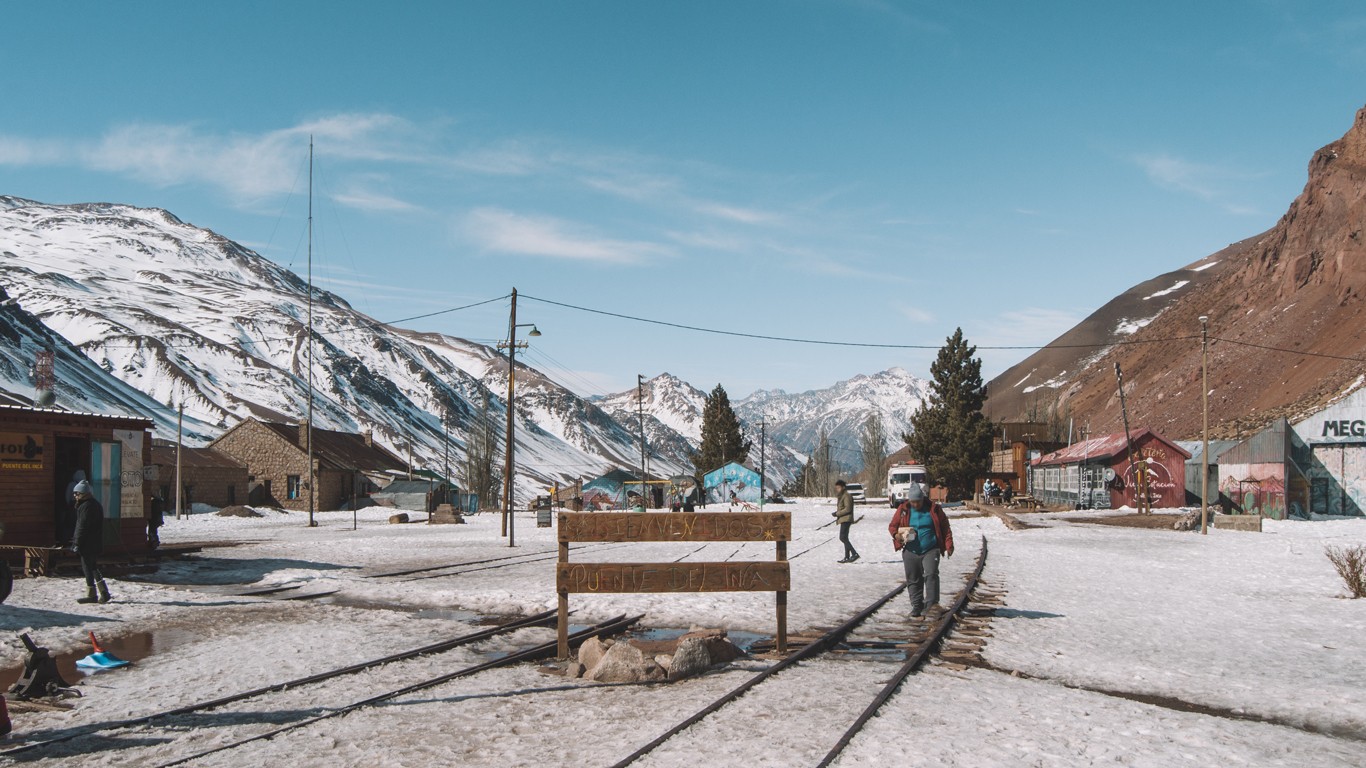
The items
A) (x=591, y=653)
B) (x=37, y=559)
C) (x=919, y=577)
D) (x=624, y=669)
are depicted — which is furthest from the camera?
(x=37, y=559)

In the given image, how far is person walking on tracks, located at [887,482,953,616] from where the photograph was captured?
13852 mm

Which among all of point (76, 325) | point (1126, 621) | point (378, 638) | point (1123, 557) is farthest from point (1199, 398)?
point (76, 325)

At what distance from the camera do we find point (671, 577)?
11.5 metres

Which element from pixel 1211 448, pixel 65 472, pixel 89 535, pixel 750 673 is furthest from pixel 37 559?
pixel 1211 448

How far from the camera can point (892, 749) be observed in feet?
24.5

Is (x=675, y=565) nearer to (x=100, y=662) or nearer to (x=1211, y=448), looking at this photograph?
(x=100, y=662)

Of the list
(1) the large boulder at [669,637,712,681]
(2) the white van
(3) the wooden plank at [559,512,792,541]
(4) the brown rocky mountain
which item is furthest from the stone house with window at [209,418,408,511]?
(1) the large boulder at [669,637,712,681]

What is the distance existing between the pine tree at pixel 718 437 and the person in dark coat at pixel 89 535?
80897mm

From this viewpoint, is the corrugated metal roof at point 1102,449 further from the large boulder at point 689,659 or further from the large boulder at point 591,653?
the large boulder at point 591,653

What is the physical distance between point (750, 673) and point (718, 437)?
87.0 meters

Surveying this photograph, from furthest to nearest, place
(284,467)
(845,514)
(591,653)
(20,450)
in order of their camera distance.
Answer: (284,467)
(845,514)
(20,450)
(591,653)

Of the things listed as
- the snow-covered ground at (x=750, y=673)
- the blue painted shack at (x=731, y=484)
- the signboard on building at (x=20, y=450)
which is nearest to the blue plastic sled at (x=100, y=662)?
the snow-covered ground at (x=750, y=673)

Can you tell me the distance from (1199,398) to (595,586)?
351 feet

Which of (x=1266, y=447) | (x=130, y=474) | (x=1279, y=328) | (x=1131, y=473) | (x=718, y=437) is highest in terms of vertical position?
(x=1279, y=328)
